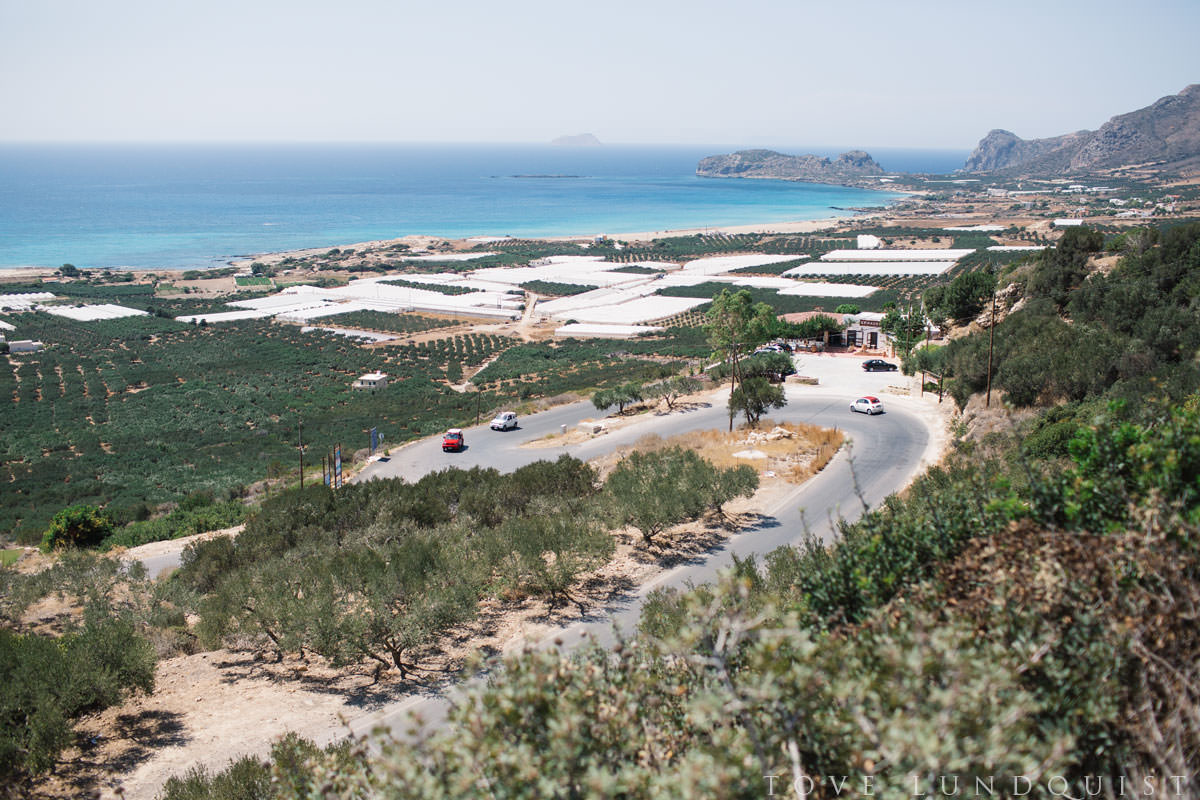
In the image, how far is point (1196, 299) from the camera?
966 inches

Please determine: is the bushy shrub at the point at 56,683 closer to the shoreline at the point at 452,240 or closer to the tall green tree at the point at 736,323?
the tall green tree at the point at 736,323

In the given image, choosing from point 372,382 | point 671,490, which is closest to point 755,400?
point 671,490

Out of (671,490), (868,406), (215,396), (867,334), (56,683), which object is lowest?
(215,396)

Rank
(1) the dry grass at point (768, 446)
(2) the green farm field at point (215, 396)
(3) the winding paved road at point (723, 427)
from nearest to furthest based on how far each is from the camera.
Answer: (3) the winding paved road at point (723, 427), (1) the dry grass at point (768, 446), (2) the green farm field at point (215, 396)

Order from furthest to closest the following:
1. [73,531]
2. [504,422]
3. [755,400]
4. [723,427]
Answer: [504,422] → [723,427] → [755,400] → [73,531]

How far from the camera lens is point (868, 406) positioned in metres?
31.8

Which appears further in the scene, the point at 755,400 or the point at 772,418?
the point at 772,418

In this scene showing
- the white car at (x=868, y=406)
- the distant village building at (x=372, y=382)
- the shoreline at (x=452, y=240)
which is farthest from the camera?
the shoreline at (x=452, y=240)

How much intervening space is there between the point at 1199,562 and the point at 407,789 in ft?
19.1

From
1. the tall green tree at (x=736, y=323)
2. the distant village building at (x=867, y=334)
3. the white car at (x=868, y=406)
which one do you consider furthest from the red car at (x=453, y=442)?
the distant village building at (x=867, y=334)

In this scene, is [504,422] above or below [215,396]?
above

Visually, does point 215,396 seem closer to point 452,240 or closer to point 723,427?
point 723,427

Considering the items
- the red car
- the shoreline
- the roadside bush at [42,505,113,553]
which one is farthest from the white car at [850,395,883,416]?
the shoreline

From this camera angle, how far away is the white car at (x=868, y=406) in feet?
104
